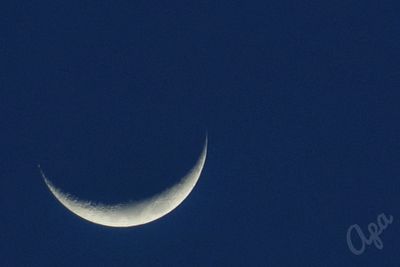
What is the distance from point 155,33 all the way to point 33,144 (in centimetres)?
373

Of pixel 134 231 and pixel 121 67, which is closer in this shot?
pixel 121 67

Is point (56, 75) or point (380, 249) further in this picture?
point (380, 249)

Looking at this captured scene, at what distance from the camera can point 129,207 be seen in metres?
12.4

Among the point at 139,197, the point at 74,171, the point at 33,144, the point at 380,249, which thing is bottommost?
the point at 380,249

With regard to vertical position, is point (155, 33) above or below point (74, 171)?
above

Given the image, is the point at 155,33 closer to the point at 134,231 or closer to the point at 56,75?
the point at 56,75

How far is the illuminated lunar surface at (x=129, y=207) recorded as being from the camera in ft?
40.7

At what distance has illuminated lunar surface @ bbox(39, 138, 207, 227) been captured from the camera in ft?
40.7

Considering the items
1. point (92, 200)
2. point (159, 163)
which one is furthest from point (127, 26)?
point (92, 200)

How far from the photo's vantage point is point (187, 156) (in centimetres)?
1264

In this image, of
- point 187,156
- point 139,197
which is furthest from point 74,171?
point 187,156

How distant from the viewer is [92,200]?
40.5 feet

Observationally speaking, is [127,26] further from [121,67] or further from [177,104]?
[177,104]

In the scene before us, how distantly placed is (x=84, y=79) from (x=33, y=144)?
185 cm
